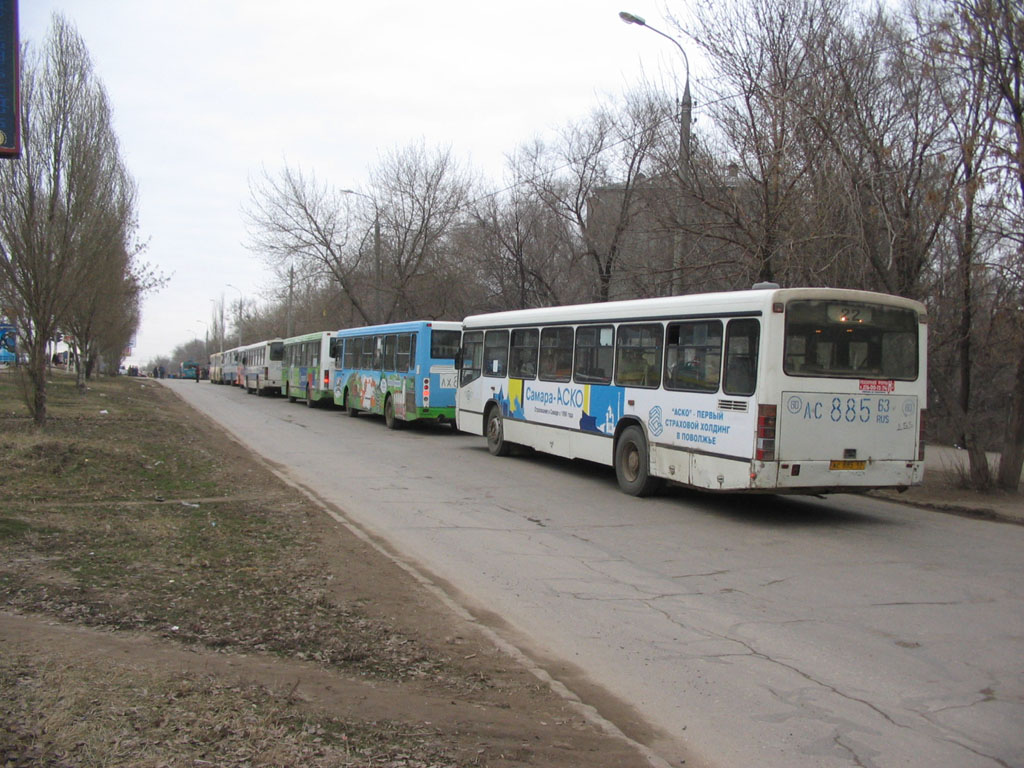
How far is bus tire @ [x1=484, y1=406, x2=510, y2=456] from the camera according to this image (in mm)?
16781

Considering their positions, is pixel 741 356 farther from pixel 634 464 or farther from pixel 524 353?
pixel 524 353

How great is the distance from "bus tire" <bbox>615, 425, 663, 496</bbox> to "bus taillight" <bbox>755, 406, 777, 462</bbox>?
2.31 m

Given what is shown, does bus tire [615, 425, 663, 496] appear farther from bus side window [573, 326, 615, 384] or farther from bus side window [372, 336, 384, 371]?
bus side window [372, 336, 384, 371]

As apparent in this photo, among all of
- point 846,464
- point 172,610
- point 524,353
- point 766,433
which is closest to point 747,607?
point 766,433

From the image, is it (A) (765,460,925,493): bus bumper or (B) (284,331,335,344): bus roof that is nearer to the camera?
(A) (765,460,925,493): bus bumper

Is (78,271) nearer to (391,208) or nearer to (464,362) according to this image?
(464,362)


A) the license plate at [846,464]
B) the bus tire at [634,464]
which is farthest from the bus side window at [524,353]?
the license plate at [846,464]

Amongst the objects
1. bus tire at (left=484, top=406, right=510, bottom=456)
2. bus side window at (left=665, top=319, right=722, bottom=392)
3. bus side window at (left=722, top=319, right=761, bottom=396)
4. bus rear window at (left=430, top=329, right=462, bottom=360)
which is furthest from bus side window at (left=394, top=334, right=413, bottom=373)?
bus side window at (left=722, top=319, right=761, bottom=396)

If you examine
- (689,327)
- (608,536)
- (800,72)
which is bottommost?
(608,536)

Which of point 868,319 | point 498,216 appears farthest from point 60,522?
point 498,216

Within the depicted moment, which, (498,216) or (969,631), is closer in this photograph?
(969,631)

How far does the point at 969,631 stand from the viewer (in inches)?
243

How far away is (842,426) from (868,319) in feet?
4.48

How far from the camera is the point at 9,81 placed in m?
8.06
